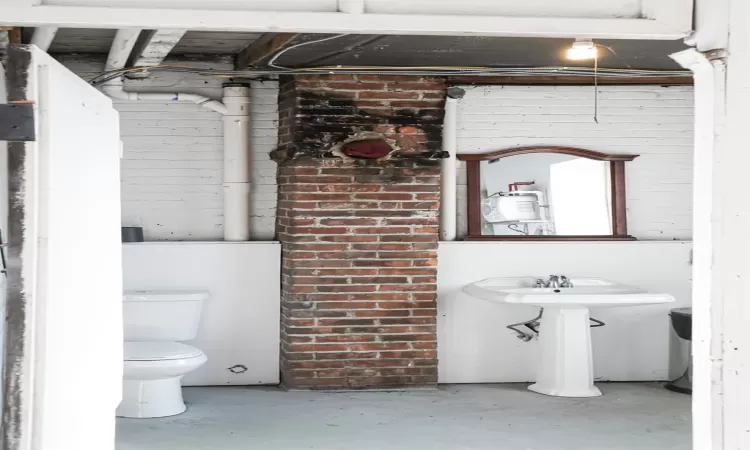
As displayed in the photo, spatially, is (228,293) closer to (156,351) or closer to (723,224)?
(156,351)

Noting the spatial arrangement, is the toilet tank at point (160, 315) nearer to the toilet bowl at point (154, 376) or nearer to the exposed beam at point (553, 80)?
the toilet bowl at point (154, 376)

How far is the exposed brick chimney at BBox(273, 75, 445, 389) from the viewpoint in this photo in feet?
20.4

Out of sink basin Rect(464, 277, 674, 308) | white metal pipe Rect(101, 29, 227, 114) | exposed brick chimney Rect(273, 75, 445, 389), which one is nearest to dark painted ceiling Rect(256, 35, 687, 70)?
exposed brick chimney Rect(273, 75, 445, 389)

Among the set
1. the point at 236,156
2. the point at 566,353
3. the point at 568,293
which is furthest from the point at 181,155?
the point at 566,353

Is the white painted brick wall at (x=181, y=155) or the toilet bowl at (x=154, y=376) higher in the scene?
the white painted brick wall at (x=181, y=155)

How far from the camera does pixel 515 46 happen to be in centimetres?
521

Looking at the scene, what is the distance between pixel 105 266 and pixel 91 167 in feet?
1.40

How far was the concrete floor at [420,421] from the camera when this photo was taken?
5.07m

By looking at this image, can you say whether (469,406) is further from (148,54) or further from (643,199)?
(148,54)

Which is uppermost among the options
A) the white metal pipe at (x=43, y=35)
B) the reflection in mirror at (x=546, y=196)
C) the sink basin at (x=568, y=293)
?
the white metal pipe at (x=43, y=35)

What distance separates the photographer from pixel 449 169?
6.50 metres

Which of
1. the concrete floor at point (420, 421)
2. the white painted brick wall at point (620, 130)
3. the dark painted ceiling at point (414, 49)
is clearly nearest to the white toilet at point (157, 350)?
the concrete floor at point (420, 421)

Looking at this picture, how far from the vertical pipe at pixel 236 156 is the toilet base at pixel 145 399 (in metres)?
1.22

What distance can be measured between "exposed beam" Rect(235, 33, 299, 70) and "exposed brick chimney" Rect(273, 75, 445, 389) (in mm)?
333
